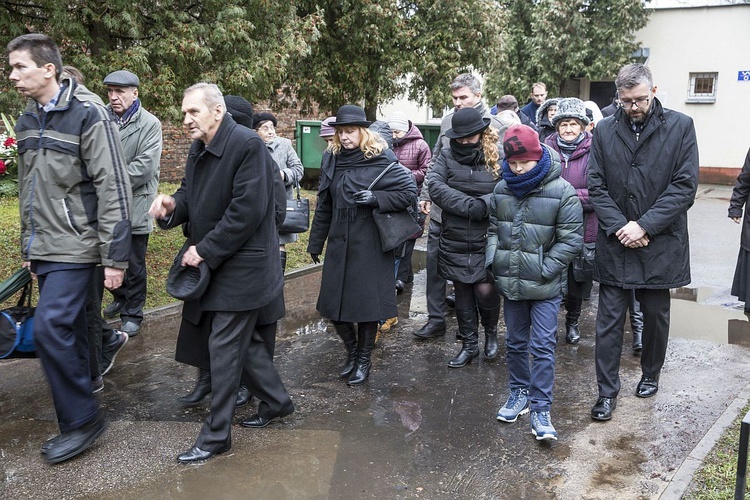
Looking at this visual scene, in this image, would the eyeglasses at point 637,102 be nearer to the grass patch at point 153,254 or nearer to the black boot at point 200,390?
the black boot at point 200,390

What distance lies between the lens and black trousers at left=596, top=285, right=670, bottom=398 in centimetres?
510

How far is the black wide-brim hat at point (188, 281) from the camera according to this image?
14.1ft

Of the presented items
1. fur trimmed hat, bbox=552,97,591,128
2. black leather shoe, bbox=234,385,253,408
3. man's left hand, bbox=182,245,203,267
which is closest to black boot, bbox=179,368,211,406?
black leather shoe, bbox=234,385,253,408

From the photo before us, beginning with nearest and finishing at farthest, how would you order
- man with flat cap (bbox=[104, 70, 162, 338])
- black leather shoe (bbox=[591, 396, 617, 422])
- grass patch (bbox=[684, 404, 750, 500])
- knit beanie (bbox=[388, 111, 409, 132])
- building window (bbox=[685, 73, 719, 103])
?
grass patch (bbox=[684, 404, 750, 500]) → black leather shoe (bbox=[591, 396, 617, 422]) → man with flat cap (bbox=[104, 70, 162, 338]) → knit beanie (bbox=[388, 111, 409, 132]) → building window (bbox=[685, 73, 719, 103])

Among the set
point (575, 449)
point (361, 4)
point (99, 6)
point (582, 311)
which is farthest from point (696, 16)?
point (575, 449)

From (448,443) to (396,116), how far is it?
13.3 feet

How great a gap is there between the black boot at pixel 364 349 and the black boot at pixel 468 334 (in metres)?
0.71

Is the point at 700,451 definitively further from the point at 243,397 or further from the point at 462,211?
the point at 243,397

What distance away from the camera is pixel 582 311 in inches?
307

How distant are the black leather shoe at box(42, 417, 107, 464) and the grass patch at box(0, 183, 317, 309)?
119 inches

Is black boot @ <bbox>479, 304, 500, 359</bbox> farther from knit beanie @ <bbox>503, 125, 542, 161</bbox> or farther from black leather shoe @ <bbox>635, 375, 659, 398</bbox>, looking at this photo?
knit beanie @ <bbox>503, 125, 542, 161</bbox>

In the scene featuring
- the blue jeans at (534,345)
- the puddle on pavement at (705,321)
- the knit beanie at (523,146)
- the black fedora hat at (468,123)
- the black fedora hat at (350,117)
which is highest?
the black fedora hat at (350,117)

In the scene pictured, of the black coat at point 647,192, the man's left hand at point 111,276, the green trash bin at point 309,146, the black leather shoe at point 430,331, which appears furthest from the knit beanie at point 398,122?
the green trash bin at point 309,146

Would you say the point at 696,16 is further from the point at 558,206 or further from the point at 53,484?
the point at 53,484
